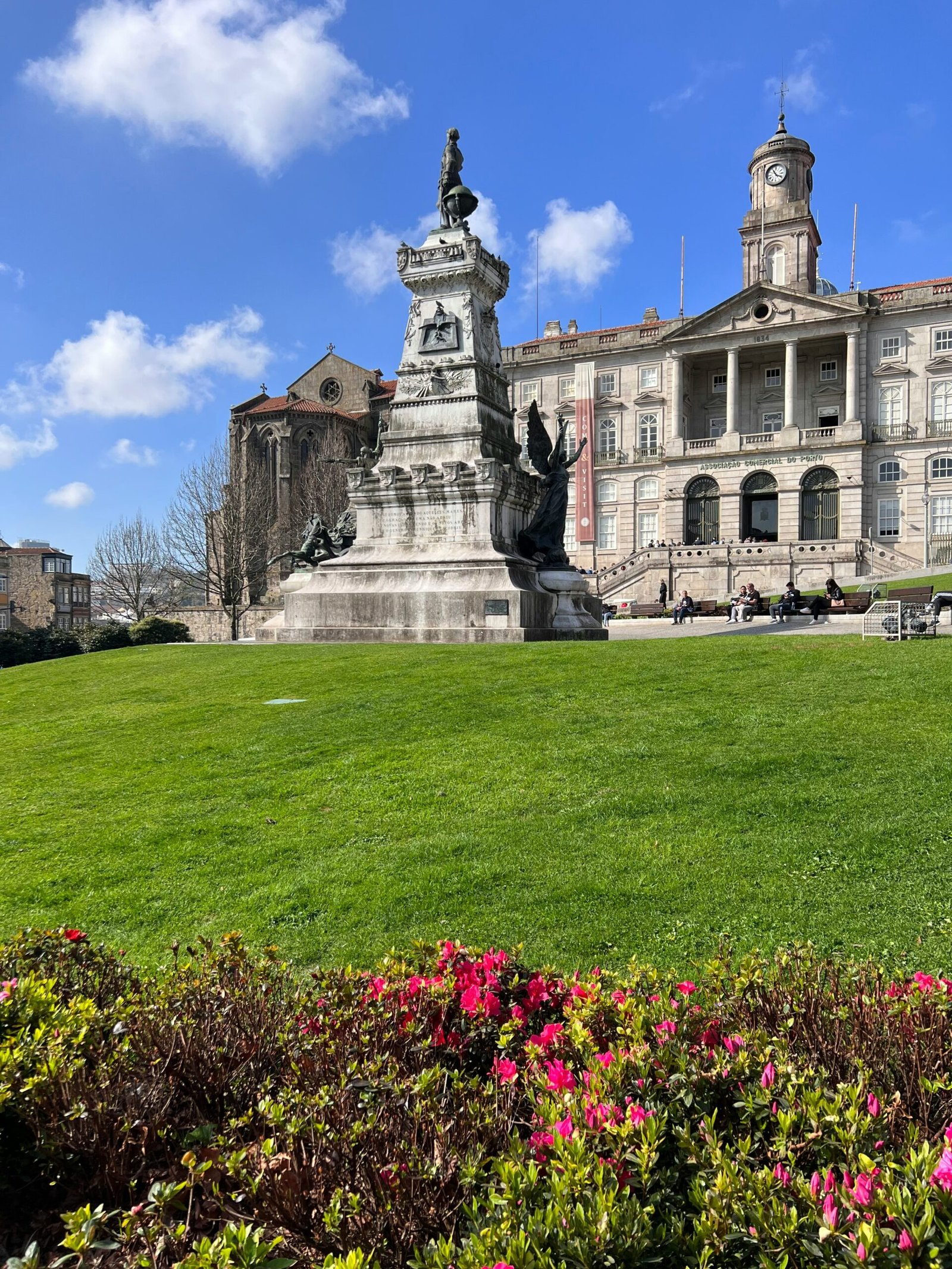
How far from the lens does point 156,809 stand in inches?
291

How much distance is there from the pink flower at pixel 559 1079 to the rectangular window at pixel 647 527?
6114 cm

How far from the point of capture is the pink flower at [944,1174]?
1.85m

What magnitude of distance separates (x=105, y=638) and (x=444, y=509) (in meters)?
17.1

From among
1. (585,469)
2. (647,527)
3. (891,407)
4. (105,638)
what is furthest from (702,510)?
(105,638)

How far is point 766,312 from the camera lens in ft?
190

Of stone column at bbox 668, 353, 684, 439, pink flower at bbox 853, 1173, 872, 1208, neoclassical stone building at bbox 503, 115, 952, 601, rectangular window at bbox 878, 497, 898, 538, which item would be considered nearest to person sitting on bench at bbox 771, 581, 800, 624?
neoclassical stone building at bbox 503, 115, 952, 601

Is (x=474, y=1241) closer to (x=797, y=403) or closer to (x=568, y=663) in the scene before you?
(x=568, y=663)

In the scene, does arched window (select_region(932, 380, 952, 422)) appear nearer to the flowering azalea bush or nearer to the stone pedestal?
the stone pedestal

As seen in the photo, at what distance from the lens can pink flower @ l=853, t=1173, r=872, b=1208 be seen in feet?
5.90

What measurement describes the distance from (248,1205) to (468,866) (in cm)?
359

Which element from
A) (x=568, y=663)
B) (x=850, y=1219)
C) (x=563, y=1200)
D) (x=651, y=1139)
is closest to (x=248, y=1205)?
(x=563, y=1200)

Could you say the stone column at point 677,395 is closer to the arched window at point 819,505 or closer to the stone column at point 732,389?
the stone column at point 732,389

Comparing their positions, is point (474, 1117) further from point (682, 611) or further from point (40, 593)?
point (40, 593)

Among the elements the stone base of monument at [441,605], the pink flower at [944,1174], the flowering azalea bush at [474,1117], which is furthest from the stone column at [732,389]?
the pink flower at [944,1174]
